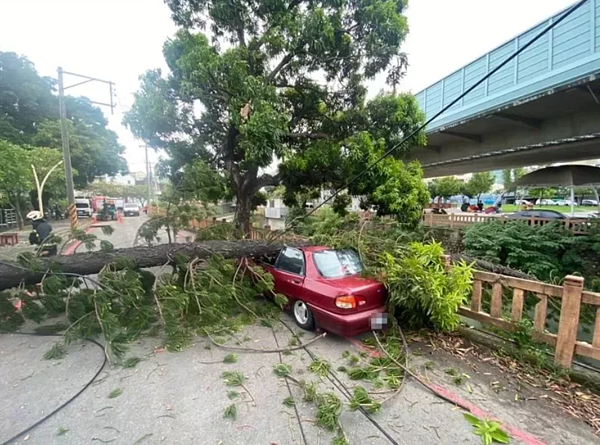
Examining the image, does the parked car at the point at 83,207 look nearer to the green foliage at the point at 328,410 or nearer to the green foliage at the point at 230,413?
the green foliage at the point at 230,413

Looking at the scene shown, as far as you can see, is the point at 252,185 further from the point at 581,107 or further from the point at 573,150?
the point at 573,150

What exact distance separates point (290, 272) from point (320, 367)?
5.44 feet

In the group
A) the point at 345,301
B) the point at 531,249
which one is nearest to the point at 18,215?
the point at 345,301

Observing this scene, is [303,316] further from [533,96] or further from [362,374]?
[533,96]

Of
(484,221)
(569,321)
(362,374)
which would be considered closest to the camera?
(569,321)

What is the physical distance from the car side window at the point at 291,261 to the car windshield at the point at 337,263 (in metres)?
0.31

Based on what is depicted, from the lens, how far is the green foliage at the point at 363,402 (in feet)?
8.47

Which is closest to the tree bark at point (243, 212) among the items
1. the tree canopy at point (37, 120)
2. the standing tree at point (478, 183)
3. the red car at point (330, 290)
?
the red car at point (330, 290)

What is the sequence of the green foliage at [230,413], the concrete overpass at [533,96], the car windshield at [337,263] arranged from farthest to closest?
the concrete overpass at [533,96] → the car windshield at [337,263] → the green foliage at [230,413]

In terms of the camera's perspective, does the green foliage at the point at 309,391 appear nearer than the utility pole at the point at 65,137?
Yes

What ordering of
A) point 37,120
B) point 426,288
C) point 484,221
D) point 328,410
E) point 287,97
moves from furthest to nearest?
point 37,120, point 484,221, point 287,97, point 426,288, point 328,410

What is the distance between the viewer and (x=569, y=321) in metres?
2.98

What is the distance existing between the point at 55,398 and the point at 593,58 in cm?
1057

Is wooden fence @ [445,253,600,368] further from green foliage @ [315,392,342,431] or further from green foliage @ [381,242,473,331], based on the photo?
green foliage @ [315,392,342,431]
